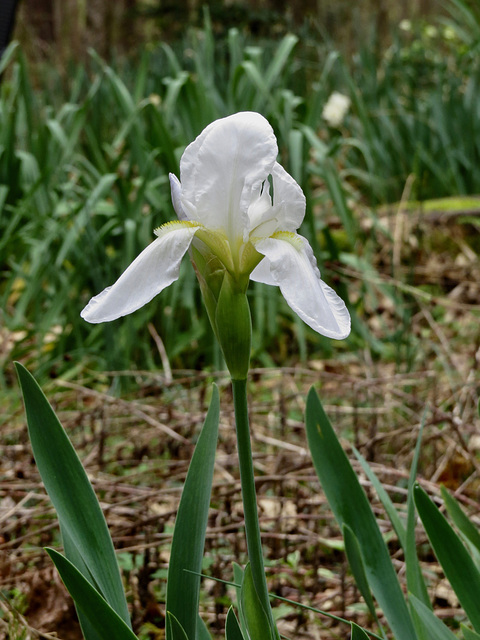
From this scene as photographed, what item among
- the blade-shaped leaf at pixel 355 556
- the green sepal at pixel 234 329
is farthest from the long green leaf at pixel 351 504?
the green sepal at pixel 234 329

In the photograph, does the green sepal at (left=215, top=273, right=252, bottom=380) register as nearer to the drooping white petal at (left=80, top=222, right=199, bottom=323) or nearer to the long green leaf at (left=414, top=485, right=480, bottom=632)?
the drooping white petal at (left=80, top=222, right=199, bottom=323)

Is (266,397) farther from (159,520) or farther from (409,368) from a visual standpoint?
(159,520)

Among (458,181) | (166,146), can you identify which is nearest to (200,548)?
(166,146)

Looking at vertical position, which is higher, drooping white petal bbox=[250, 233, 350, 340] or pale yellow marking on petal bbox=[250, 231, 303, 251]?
pale yellow marking on petal bbox=[250, 231, 303, 251]

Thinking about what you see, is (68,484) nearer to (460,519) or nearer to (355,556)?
(355,556)

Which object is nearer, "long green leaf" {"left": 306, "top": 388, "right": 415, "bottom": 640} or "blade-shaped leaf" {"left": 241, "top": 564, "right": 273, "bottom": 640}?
"blade-shaped leaf" {"left": 241, "top": 564, "right": 273, "bottom": 640}

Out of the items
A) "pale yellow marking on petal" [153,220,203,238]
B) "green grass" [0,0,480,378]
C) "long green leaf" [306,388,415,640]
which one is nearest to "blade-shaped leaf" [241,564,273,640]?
"long green leaf" [306,388,415,640]

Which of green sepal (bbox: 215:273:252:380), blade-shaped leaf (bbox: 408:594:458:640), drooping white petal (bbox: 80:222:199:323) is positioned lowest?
blade-shaped leaf (bbox: 408:594:458:640)

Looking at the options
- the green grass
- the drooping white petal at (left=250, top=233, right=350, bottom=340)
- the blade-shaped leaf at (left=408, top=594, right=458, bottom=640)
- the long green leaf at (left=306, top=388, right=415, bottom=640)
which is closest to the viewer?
the drooping white petal at (left=250, top=233, right=350, bottom=340)

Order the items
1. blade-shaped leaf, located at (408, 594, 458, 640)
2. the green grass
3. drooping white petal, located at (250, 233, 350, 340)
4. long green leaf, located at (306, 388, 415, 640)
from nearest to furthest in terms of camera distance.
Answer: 1. drooping white petal, located at (250, 233, 350, 340)
2. blade-shaped leaf, located at (408, 594, 458, 640)
3. long green leaf, located at (306, 388, 415, 640)
4. the green grass
